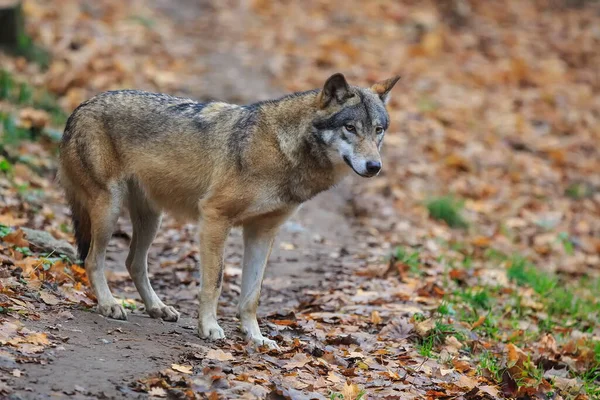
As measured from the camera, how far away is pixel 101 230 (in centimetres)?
649

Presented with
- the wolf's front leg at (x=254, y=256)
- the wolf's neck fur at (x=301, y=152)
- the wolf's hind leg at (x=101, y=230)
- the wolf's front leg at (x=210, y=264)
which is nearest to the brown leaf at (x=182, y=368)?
the wolf's front leg at (x=210, y=264)

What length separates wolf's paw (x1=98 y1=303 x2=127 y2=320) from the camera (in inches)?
248

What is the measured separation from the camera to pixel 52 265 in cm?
684

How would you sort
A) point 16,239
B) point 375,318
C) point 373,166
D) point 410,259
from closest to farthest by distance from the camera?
1. point 373,166
2. point 16,239
3. point 375,318
4. point 410,259

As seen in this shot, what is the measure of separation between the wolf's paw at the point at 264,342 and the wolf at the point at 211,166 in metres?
0.01

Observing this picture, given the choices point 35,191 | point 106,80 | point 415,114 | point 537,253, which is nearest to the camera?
point 35,191

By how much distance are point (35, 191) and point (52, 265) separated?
2949 millimetres

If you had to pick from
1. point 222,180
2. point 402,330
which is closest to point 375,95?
point 222,180

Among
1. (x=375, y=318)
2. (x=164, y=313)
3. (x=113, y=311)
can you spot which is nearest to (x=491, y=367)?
(x=375, y=318)

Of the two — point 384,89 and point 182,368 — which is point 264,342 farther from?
point 384,89

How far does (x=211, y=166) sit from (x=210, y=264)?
84 centimetres

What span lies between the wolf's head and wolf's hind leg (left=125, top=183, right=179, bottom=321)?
174cm

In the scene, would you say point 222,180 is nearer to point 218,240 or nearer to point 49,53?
point 218,240

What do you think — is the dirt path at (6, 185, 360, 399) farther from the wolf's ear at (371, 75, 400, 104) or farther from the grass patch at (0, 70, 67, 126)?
the grass patch at (0, 70, 67, 126)
